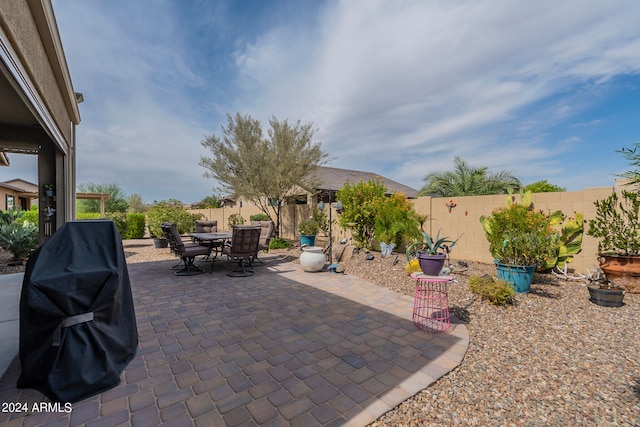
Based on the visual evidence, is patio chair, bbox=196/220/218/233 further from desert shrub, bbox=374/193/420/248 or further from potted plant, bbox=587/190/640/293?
potted plant, bbox=587/190/640/293

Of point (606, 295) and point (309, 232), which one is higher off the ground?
point (309, 232)

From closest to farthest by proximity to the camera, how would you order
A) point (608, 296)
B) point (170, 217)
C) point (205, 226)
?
1. point (608, 296)
2. point (205, 226)
3. point (170, 217)

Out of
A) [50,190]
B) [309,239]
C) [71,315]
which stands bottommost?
[309,239]

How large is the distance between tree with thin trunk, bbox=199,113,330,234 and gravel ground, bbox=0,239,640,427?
8559 millimetres

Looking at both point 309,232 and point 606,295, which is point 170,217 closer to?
point 309,232

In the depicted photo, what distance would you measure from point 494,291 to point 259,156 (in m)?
9.42

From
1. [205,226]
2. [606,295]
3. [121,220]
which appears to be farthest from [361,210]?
[121,220]

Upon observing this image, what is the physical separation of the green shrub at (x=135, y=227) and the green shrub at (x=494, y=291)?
15.9m

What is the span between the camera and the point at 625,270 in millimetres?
4305

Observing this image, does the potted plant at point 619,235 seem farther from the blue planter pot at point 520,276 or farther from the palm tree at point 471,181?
the palm tree at point 471,181

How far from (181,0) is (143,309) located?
246 inches

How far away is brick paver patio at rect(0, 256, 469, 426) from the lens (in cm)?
188

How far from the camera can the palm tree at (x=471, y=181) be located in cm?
1102

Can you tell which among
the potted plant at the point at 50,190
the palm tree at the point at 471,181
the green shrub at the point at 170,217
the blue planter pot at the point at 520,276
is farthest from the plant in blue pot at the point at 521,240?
the green shrub at the point at 170,217
